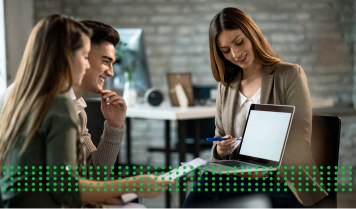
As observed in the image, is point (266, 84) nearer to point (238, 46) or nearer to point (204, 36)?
point (238, 46)

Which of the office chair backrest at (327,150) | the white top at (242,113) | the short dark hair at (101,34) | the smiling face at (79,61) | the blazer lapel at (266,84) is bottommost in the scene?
the office chair backrest at (327,150)

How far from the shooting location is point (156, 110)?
2547 millimetres

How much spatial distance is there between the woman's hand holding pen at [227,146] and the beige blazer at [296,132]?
0.18 meters

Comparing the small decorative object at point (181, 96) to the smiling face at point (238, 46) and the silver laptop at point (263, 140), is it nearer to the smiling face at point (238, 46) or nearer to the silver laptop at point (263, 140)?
the smiling face at point (238, 46)

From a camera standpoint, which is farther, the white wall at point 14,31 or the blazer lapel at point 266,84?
the white wall at point 14,31

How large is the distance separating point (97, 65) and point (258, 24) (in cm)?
251

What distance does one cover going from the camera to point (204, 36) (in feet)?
12.0

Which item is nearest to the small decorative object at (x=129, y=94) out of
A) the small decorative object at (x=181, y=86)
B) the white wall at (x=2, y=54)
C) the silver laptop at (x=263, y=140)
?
the small decorative object at (x=181, y=86)

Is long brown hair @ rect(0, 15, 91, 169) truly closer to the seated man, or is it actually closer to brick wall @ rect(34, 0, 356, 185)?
the seated man

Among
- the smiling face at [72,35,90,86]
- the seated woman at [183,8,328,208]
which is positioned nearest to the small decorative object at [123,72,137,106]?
the seated woman at [183,8,328,208]

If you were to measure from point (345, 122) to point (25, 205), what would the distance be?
10.5 ft

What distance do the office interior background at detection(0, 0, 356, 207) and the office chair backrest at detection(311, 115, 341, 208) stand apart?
1898mm

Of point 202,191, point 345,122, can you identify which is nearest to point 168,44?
point 345,122

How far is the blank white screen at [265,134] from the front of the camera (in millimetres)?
1177
